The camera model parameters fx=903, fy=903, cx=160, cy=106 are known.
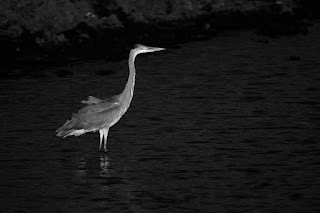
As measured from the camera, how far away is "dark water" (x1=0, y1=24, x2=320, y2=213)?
16984 millimetres

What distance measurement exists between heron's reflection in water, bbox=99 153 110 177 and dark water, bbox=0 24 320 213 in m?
0.02

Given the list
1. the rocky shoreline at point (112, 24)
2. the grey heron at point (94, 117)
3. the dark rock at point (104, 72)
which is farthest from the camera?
the rocky shoreline at point (112, 24)

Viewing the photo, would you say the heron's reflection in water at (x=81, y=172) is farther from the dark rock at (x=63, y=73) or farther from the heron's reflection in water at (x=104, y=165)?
the dark rock at (x=63, y=73)

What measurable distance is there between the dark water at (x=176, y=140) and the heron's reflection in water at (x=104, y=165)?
0.9 inches

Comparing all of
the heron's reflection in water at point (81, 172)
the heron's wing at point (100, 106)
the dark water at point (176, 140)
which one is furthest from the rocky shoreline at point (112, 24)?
the heron's reflection in water at point (81, 172)

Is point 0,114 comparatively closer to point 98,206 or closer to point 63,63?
point 63,63

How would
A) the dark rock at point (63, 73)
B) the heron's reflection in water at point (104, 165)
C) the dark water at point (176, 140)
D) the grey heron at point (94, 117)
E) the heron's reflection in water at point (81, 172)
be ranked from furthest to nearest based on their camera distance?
1. the dark rock at point (63, 73)
2. the grey heron at point (94, 117)
3. the heron's reflection in water at point (104, 165)
4. the heron's reflection in water at point (81, 172)
5. the dark water at point (176, 140)

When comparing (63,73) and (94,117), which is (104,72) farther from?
(94,117)

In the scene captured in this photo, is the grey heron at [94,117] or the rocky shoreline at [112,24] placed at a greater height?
the rocky shoreline at [112,24]

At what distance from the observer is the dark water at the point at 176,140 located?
16984 mm

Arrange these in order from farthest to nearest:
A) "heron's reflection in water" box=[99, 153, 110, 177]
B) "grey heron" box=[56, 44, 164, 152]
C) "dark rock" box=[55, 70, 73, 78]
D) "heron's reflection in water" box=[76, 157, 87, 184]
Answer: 1. "dark rock" box=[55, 70, 73, 78]
2. "grey heron" box=[56, 44, 164, 152]
3. "heron's reflection in water" box=[99, 153, 110, 177]
4. "heron's reflection in water" box=[76, 157, 87, 184]

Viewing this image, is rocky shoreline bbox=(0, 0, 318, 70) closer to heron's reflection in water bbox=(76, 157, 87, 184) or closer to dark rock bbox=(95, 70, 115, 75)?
dark rock bbox=(95, 70, 115, 75)

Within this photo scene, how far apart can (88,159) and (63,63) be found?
12.2 metres

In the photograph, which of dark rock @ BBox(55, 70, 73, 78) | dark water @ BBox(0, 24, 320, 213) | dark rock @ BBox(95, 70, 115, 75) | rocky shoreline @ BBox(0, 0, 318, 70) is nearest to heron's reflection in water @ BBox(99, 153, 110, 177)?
dark water @ BBox(0, 24, 320, 213)
